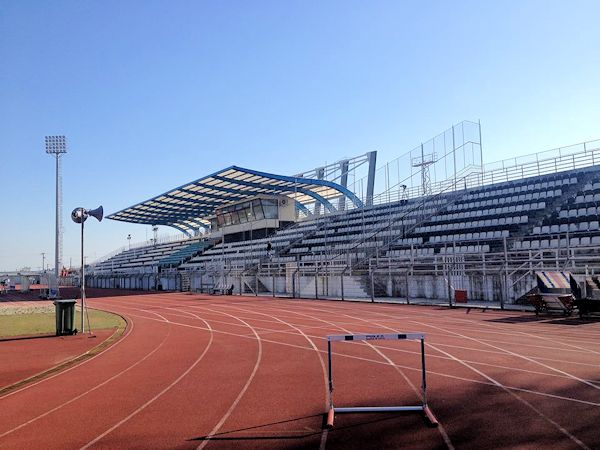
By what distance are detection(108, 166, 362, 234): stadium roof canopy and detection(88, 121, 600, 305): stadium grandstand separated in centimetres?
17

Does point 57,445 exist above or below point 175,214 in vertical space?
below

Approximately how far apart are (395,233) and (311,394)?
25.8 meters

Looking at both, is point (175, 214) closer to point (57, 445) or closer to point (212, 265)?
point (212, 265)

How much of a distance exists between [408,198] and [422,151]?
401 centimetres

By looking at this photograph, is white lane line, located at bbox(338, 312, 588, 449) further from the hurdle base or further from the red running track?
the hurdle base

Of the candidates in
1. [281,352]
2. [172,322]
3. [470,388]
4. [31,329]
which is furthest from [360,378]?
[31,329]

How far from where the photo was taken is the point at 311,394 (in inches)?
271

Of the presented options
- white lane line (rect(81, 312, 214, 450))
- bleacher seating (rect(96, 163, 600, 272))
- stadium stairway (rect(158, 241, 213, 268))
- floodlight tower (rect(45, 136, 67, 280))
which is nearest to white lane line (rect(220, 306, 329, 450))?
white lane line (rect(81, 312, 214, 450))

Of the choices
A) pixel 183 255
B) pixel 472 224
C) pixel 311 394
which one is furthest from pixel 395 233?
pixel 183 255

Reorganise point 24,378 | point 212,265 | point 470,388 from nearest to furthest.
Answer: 1. point 470,388
2. point 24,378
3. point 212,265

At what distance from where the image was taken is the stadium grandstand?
2128cm

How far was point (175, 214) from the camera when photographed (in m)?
64.8

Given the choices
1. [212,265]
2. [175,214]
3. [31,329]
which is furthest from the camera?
[175,214]

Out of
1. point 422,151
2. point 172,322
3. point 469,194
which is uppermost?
point 422,151
